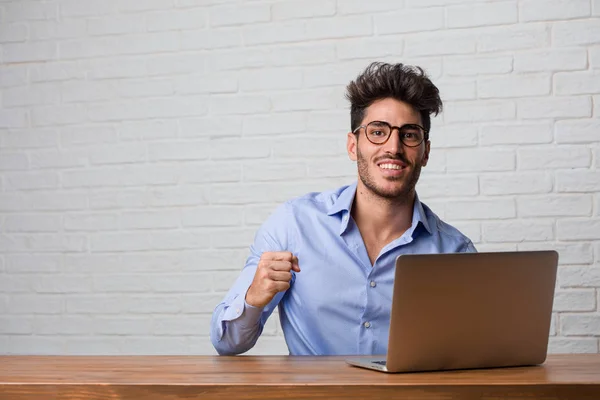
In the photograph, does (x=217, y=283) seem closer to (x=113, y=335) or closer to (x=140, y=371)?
(x=113, y=335)

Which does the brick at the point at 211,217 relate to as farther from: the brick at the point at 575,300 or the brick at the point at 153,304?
the brick at the point at 575,300

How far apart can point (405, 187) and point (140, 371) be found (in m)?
0.99

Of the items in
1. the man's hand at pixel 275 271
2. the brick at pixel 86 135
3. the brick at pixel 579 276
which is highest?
the brick at pixel 86 135

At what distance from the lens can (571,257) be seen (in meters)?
2.88

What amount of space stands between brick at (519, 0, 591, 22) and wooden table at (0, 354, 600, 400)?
157 centimetres

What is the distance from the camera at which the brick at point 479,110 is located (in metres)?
2.95

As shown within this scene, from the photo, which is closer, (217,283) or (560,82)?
(560,82)

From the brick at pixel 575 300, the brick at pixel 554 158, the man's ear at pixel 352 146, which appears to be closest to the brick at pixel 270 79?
the man's ear at pixel 352 146

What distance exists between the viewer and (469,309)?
1.54 metres

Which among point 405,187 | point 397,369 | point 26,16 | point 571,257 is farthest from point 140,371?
point 26,16

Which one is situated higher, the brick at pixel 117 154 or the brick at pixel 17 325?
the brick at pixel 117 154

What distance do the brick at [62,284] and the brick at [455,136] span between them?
4.82ft

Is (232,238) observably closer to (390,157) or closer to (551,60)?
(390,157)

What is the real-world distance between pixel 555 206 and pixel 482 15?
0.72 meters
